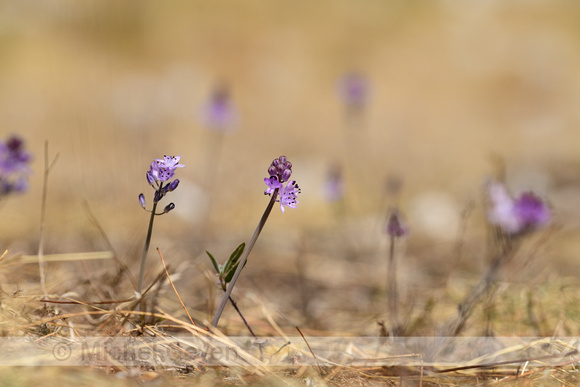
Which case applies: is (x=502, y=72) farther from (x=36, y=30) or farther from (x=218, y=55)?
(x=36, y=30)

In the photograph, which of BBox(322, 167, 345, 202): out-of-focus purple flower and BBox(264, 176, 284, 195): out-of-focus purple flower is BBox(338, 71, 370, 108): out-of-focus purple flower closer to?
BBox(322, 167, 345, 202): out-of-focus purple flower

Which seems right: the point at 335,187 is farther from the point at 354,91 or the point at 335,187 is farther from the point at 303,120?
the point at 303,120

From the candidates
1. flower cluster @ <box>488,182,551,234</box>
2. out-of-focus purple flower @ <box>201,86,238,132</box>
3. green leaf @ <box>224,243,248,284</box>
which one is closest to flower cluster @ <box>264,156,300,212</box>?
green leaf @ <box>224,243,248,284</box>


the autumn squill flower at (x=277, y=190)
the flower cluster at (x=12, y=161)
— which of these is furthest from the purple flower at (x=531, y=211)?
the flower cluster at (x=12, y=161)

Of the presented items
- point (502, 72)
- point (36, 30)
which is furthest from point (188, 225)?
point (502, 72)

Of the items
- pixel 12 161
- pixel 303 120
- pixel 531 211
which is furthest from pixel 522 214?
pixel 303 120

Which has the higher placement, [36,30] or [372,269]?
[36,30]

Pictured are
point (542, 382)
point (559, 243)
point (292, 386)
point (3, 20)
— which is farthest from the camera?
point (3, 20)
